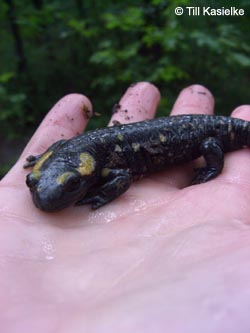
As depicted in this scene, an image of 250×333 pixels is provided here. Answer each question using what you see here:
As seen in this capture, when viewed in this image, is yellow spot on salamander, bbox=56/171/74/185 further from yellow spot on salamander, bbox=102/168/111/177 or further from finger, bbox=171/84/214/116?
finger, bbox=171/84/214/116

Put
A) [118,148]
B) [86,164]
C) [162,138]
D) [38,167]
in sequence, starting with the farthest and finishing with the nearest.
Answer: [162,138], [118,148], [86,164], [38,167]

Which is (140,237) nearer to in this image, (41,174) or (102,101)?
(41,174)

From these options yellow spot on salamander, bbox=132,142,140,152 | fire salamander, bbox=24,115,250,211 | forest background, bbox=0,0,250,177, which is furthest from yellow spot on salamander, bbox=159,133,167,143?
forest background, bbox=0,0,250,177

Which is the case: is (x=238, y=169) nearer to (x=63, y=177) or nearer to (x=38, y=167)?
(x=63, y=177)

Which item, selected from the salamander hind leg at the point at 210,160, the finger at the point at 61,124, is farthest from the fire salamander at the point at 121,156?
the finger at the point at 61,124

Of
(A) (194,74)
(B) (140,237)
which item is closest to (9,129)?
(A) (194,74)

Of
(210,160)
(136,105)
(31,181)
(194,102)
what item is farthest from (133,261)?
(194,102)
